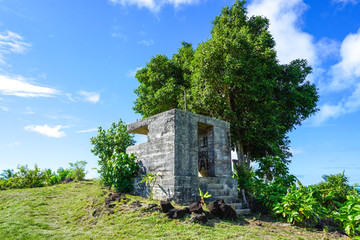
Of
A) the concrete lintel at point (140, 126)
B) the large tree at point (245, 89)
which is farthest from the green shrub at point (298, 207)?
the large tree at point (245, 89)

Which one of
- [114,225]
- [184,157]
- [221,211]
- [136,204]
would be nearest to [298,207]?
[221,211]

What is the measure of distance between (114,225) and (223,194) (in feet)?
13.4

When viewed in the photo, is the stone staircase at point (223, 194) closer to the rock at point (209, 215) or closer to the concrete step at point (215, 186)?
the concrete step at point (215, 186)

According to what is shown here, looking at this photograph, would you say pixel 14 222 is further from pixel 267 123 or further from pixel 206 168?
pixel 267 123

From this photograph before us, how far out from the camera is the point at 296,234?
20.8 feet

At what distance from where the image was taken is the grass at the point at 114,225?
17.7 feet

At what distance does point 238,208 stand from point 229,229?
2697 mm

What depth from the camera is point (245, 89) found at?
45.1 ft

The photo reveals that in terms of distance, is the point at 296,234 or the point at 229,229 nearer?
the point at 229,229

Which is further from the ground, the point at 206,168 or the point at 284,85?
the point at 284,85

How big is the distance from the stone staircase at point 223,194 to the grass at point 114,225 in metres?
1.21

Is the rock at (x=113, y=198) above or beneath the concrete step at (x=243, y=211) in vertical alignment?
above

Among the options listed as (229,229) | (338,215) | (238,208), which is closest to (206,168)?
(238,208)

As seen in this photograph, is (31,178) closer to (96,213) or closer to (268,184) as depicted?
(96,213)
